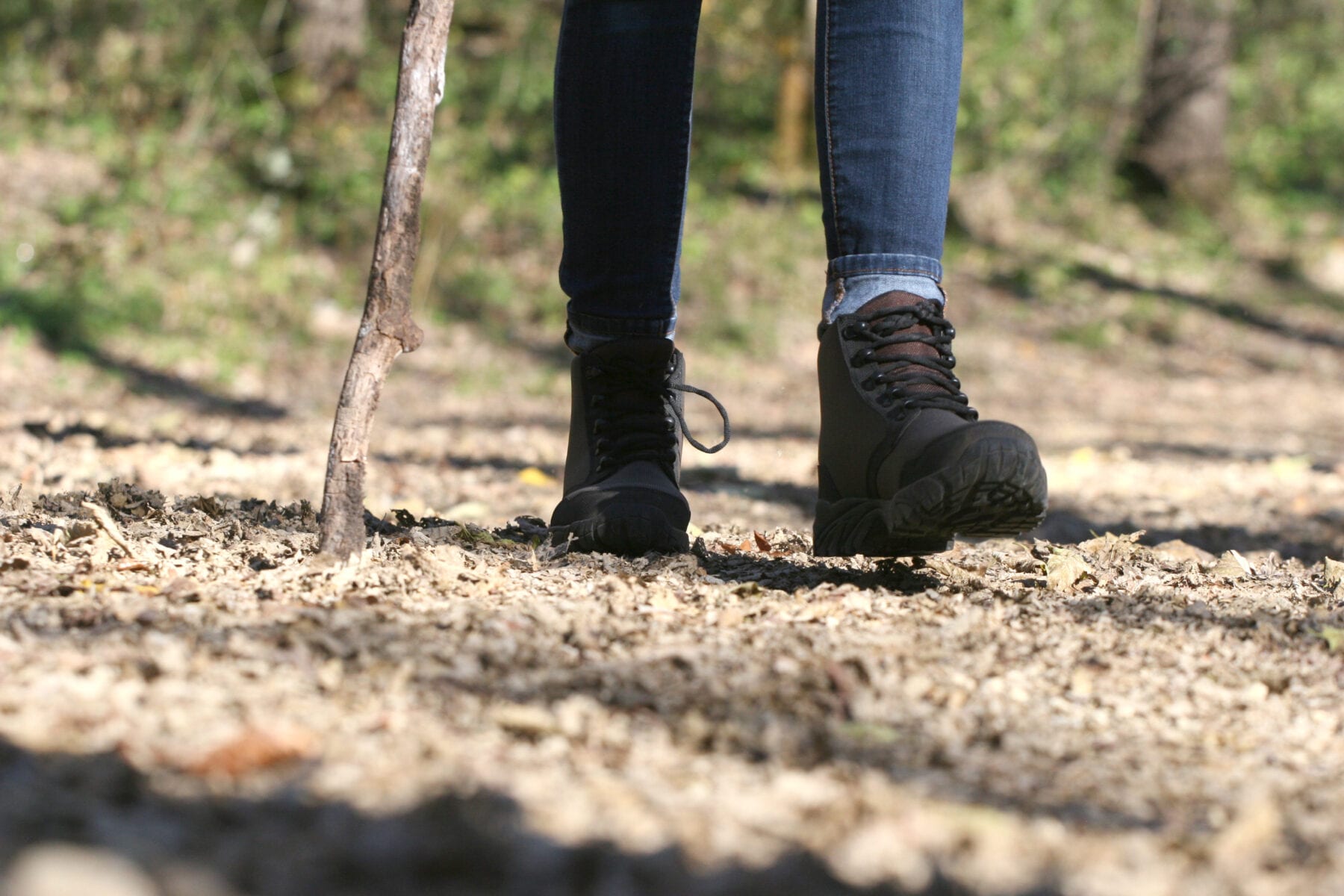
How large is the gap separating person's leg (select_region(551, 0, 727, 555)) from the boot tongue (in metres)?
0.32

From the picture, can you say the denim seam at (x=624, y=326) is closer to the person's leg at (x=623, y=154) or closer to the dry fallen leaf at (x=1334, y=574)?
the person's leg at (x=623, y=154)

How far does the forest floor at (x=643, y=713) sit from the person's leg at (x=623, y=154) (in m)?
0.43

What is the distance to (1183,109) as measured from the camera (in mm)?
10297

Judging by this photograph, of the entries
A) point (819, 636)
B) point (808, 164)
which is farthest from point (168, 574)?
point (808, 164)

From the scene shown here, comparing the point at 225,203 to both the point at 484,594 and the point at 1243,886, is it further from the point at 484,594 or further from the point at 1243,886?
the point at 1243,886

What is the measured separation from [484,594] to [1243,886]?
99 cm

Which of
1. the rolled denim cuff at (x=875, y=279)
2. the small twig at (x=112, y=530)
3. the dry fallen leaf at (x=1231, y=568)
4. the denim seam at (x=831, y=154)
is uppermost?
the denim seam at (x=831, y=154)

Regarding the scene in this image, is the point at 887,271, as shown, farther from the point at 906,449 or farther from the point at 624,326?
the point at 624,326

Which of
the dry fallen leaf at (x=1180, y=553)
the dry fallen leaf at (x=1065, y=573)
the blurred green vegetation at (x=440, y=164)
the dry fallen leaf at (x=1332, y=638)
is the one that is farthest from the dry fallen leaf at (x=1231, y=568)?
the blurred green vegetation at (x=440, y=164)

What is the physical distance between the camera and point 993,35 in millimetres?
9523

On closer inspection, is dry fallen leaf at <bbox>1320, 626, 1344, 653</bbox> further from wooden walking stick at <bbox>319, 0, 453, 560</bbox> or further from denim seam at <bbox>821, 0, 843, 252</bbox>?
wooden walking stick at <bbox>319, 0, 453, 560</bbox>

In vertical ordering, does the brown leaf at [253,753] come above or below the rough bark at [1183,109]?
below

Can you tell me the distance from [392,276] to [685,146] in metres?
0.59

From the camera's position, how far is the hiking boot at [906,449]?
5.19ft
